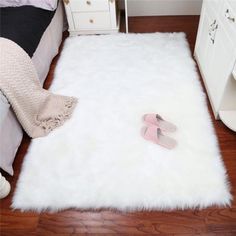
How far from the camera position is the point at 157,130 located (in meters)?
1.64

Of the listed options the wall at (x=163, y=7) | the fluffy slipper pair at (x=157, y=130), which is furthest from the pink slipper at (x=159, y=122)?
the wall at (x=163, y=7)

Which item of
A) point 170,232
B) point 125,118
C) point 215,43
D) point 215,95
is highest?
point 215,43

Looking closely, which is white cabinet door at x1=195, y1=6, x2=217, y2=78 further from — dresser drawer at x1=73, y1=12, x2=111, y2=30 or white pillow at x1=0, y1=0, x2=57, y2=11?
white pillow at x1=0, y1=0, x2=57, y2=11

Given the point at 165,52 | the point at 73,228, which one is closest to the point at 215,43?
the point at 165,52

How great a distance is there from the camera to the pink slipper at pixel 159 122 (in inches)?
65.9

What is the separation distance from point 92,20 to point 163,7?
3.07 ft

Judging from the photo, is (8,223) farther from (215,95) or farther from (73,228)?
(215,95)

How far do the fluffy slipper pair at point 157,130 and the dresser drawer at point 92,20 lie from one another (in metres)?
1.31

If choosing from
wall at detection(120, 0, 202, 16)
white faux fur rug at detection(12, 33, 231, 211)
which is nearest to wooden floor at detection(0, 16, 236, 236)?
white faux fur rug at detection(12, 33, 231, 211)

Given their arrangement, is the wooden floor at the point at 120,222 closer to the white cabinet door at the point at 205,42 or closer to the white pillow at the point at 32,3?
the white cabinet door at the point at 205,42

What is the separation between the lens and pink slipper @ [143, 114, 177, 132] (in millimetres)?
1673

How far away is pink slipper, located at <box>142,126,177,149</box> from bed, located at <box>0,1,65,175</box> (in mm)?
850

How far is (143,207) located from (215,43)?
1.20 m

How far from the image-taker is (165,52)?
2.34 metres
